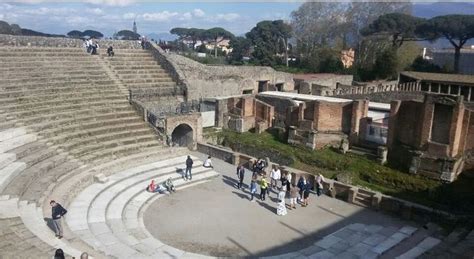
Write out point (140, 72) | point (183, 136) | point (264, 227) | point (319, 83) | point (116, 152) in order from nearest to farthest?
point (264, 227)
point (116, 152)
point (183, 136)
point (140, 72)
point (319, 83)

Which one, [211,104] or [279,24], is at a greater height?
[279,24]

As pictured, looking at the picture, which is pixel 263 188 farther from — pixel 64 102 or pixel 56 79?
pixel 56 79

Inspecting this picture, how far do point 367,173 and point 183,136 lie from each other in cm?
1028

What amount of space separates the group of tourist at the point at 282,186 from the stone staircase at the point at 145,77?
8.71 m

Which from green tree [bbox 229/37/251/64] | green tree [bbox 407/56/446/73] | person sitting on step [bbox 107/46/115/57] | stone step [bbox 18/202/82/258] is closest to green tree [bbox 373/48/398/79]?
green tree [bbox 407/56/446/73]

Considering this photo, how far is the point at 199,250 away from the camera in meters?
12.7

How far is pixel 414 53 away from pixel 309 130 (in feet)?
103

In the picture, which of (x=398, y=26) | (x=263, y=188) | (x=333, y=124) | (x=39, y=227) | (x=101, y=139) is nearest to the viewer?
(x=39, y=227)

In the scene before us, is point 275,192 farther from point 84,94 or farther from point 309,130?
point 84,94

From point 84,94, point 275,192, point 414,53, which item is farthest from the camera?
point 414,53

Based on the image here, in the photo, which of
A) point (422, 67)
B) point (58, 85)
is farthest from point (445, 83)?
point (58, 85)

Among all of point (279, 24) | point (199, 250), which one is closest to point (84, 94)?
point (199, 250)

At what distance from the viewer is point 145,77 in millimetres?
27516

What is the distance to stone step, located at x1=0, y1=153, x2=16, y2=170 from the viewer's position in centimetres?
1440
